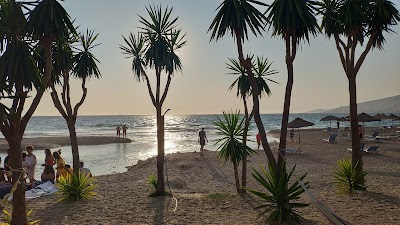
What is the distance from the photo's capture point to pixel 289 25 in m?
8.57

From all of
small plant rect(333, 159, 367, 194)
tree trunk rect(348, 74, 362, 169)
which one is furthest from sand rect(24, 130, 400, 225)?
tree trunk rect(348, 74, 362, 169)

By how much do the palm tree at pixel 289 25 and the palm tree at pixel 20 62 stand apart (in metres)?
4.94

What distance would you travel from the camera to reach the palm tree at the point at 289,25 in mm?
8473

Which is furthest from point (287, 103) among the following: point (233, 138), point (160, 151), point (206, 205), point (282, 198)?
point (160, 151)

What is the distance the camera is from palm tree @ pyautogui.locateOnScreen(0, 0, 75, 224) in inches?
269

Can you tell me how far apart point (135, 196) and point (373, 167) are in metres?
11.3

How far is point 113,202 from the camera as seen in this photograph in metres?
10.4

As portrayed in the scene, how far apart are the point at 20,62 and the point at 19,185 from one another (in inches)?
95.7

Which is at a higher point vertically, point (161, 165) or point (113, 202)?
point (161, 165)

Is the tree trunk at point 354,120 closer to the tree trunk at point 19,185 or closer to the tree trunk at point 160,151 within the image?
the tree trunk at point 160,151

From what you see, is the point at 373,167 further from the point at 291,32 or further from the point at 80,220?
the point at 80,220

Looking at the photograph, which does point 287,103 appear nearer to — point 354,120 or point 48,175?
point 354,120

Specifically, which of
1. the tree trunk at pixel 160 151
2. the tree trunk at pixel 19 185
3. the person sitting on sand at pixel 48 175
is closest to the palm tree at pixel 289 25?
the tree trunk at pixel 160 151

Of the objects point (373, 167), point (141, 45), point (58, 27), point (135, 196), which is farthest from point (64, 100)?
point (373, 167)
